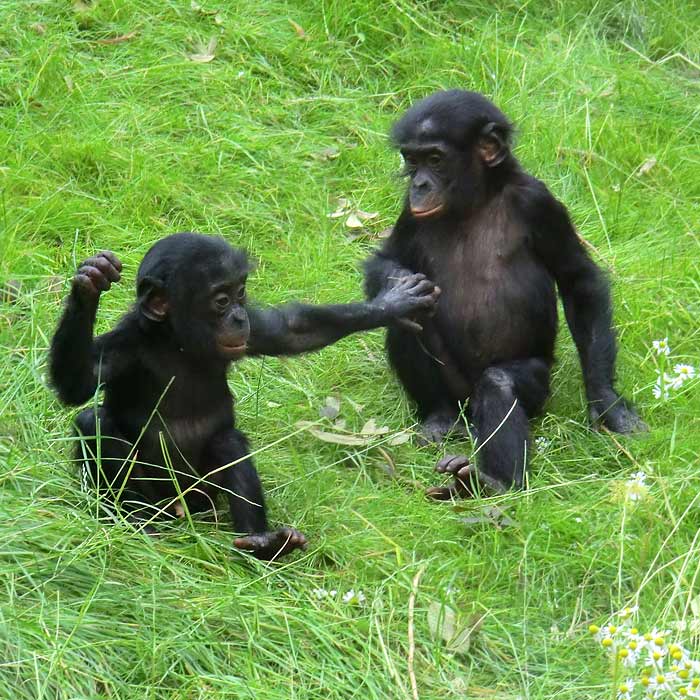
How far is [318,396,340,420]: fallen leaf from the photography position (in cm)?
648

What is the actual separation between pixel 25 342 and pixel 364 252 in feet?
7.06

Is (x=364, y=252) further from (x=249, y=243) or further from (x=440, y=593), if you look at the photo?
(x=440, y=593)

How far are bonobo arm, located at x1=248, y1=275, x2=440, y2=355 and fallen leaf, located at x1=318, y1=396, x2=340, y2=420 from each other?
848 millimetres

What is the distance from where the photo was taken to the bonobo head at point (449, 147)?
6199mm

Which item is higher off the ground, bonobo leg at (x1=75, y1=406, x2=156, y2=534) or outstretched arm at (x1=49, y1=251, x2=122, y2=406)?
outstretched arm at (x1=49, y1=251, x2=122, y2=406)

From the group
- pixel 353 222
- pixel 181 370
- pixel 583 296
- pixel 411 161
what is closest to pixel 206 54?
pixel 353 222

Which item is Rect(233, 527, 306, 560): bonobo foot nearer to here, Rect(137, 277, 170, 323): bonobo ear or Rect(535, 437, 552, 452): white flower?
Rect(137, 277, 170, 323): bonobo ear

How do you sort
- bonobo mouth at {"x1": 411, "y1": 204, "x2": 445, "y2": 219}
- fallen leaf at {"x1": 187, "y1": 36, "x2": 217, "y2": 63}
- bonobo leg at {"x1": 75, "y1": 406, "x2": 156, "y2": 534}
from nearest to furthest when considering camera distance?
bonobo leg at {"x1": 75, "y1": 406, "x2": 156, "y2": 534} < bonobo mouth at {"x1": 411, "y1": 204, "x2": 445, "y2": 219} < fallen leaf at {"x1": 187, "y1": 36, "x2": 217, "y2": 63}

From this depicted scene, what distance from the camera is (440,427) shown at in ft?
21.0

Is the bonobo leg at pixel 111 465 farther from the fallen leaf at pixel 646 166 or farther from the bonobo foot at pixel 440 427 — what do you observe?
A: the fallen leaf at pixel 646 166

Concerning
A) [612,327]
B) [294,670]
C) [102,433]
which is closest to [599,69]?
[612,327]

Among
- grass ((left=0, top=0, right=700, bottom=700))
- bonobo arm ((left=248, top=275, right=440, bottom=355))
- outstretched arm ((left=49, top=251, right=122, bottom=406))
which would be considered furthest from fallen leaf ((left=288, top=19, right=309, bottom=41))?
outstretched arm ((left=49, top=251, right=122, bottom=406))

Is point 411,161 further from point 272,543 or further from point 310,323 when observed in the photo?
point 272,543

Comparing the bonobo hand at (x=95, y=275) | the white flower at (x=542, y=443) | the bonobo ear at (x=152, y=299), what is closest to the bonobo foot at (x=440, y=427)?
the white flower at (x=542, y=443)
